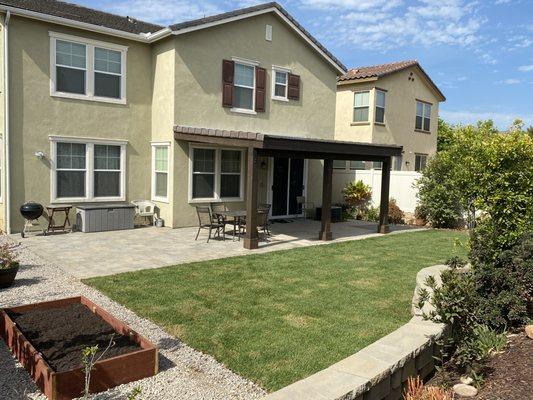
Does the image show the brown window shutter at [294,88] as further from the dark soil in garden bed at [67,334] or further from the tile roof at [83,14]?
the dark soil in garden bed at [67,334]

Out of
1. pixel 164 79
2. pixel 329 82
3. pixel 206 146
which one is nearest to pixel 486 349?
pixel 206 146

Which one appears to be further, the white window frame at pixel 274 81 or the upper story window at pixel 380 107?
the upper story window at pixel 380 107

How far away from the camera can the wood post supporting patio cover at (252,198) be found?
10656 mm

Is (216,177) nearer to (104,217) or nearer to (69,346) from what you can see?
(104,217)

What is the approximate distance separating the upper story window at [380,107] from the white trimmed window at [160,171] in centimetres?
1079

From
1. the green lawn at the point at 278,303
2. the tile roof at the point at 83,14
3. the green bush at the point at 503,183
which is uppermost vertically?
the tile roof at the point at 83,14

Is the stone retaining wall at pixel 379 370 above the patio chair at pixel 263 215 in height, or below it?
below

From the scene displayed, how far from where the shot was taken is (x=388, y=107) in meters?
21.2

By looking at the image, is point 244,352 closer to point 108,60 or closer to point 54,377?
point 54,377

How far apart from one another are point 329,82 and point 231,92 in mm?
5096

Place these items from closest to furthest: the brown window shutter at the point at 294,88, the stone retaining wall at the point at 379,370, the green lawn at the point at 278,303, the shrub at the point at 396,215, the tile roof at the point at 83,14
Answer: the stone retaining wall at the point at 379,370 < the green lawn at the point at 278,303 < the tile roof at the point at 83,14 < the brown window shutter at the point at 294,88 < the shrub at the point at 396,215

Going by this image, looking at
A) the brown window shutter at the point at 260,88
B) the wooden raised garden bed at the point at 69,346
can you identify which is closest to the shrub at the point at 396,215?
the brown window shutter at the point at 260,88

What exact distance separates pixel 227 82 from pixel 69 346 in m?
11.5

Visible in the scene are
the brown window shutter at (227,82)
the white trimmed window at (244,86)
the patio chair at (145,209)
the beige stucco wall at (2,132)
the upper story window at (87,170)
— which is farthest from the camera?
the white trimmed window at (244,86)
